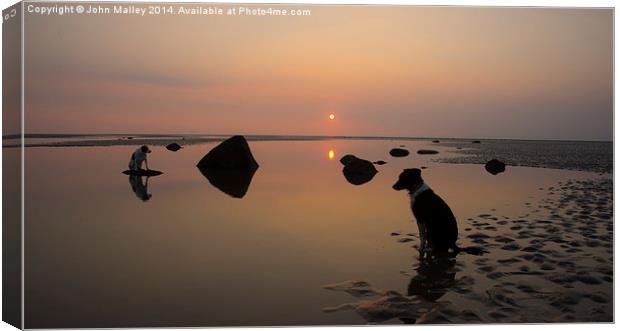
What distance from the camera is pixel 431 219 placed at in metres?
5.21

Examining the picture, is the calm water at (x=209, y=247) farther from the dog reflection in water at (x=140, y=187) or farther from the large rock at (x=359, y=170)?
the large rock at (x=359, y=170)

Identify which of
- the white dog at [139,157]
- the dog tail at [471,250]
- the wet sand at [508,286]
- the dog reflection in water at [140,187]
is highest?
the white dog at [139,157]

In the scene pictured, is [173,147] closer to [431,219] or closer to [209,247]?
[209,247]

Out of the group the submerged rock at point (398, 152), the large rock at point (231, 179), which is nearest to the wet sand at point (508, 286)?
the large rock at point (231, 179)

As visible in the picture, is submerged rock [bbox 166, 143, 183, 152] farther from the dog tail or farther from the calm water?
the dog tail

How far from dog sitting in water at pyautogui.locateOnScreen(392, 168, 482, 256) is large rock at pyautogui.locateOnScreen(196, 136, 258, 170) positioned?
703 cm

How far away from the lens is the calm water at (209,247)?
4062 mm

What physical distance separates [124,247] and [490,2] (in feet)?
12.9

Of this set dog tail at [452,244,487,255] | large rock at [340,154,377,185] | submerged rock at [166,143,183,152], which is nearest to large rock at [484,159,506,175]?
large rock at [340,154,377,185]

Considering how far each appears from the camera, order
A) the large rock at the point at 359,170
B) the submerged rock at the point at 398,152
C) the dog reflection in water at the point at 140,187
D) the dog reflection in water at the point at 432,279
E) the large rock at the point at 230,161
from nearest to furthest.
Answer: the dog reflection in water at the point at 432,279 < the dog reflection in water at the point at 140,187 < the large rock at the point at 359,170 < the large rock at the point at 230,161 < the submerged rock at the point at 398,152

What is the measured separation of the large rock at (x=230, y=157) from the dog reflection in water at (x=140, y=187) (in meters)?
1.87

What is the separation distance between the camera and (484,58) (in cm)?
482

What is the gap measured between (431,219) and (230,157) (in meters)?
7.51

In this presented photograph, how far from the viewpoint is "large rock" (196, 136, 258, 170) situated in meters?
12.1
